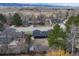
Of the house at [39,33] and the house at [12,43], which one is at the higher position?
the house at [39,33]

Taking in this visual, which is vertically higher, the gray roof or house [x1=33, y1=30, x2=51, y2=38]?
house [x1=33, y1=30, x2=51, y2=38]

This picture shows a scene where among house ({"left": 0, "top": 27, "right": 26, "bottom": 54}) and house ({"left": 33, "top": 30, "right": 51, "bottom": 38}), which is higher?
house ({"left": 33, "top": 30, "right": 51, "bottom": 38})

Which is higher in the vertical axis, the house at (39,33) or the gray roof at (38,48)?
the house at (39,33)
